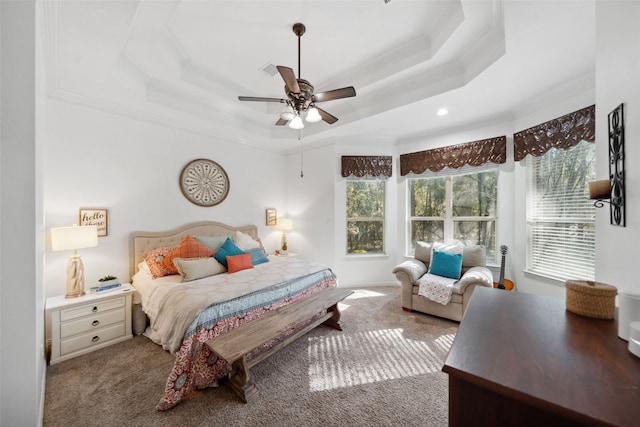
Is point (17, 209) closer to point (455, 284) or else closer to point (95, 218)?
point (95, 218)

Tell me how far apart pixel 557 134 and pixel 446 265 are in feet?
6.48

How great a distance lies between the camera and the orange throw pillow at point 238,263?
298 cm

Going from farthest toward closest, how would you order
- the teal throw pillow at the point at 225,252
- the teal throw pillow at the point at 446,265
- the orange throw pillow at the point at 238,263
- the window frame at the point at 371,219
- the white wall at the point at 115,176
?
the window frame at the point at 371,219
the teal throw pillow at the point at 446,265
the teal throw pillow at the point at 225,252
the orange throw pillow at the point at 238,263
the white wall at the point at 115,176

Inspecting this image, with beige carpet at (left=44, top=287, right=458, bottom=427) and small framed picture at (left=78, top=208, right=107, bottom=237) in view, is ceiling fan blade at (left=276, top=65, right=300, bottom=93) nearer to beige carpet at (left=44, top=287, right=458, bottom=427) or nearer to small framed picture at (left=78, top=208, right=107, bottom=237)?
beige carpet at (left=44, top=287, right=458, bottom=427)

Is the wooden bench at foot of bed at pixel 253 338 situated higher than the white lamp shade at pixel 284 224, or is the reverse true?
the white lamp shade at pixel 284 224

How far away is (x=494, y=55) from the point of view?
2127 millimetres

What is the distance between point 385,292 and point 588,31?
145 inches

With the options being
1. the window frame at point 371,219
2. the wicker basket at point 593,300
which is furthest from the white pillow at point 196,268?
the wicker basket at point 593,300

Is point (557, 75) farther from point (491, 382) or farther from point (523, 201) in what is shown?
point (491, 382)

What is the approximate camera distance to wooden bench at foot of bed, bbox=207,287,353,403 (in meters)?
1.70

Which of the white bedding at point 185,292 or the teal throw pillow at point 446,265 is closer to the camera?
the white bedding at point 185,292

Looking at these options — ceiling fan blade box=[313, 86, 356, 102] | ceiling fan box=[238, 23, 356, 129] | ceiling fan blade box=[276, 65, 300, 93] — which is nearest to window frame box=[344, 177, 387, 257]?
ceiling fan box=[238, 23, 356, 129]

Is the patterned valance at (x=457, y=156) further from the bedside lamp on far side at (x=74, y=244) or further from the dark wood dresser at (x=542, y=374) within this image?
the bedside lamp on far side at (x=74, y=244)

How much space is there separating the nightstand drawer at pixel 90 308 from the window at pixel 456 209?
428 centimetres
